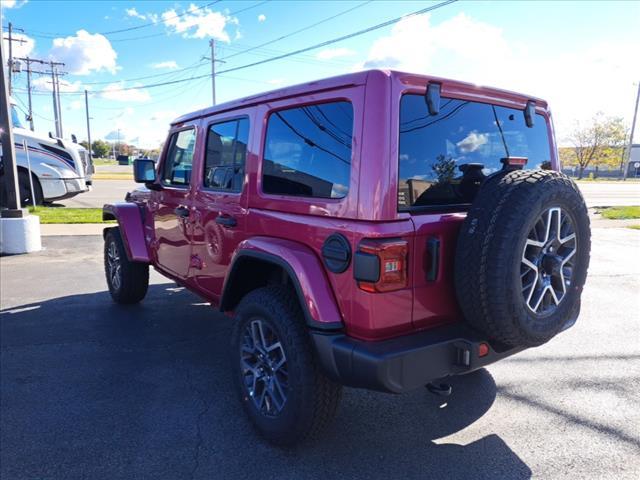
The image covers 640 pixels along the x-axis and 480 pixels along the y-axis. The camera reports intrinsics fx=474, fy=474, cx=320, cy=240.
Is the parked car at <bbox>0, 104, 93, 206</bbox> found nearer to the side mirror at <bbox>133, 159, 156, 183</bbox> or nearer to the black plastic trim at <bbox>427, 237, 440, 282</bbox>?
the side mirror at <bbox>133, 159, 156, 183</bbox>

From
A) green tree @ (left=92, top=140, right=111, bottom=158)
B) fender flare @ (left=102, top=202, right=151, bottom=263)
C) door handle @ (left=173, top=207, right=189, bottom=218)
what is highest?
green tree @ (left=92, top=140, right=111, bottom=158)

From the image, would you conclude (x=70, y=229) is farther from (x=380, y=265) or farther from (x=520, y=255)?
(x=520, y=255)

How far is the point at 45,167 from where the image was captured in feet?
42.0

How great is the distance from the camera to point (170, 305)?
5.44 meters

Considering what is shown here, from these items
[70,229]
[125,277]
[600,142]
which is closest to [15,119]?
[70,229]

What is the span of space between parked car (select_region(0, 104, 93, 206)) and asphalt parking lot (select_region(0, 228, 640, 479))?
9513 mm

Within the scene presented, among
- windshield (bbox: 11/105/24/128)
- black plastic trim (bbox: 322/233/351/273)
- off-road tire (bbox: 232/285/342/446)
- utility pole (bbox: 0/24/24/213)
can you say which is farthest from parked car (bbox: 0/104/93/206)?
black plastic trim (bbox: 322/233/351/273)

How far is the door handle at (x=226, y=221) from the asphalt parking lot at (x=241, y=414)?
1.20 metres

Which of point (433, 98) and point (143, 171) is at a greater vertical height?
point (433, 98)

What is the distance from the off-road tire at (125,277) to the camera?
505 centimetres

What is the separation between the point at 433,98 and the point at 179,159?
2536mm

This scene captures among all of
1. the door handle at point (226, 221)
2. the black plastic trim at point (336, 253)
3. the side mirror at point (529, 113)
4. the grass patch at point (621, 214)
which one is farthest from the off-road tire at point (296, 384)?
the grass patch at point (621, 214)

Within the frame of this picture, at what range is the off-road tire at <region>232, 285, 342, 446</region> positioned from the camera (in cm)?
248

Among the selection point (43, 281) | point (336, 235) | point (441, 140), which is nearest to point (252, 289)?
point (336, 235)
